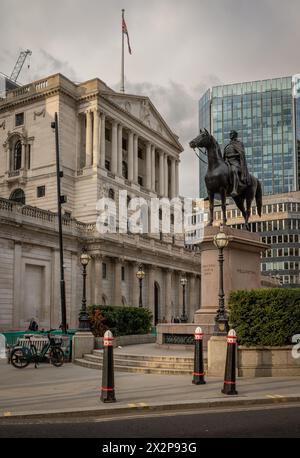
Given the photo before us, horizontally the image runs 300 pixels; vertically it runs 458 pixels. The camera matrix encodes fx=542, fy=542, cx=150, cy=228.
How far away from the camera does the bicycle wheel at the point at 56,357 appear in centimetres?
2067

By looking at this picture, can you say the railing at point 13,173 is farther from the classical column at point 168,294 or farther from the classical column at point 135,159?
the classical column at point 168,294

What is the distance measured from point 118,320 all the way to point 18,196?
136ft

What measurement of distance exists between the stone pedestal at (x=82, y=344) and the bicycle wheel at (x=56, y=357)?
1.61 meters

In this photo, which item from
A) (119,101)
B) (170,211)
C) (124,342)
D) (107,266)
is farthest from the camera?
(170,211)

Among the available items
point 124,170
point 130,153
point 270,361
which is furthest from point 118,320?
point 130,153

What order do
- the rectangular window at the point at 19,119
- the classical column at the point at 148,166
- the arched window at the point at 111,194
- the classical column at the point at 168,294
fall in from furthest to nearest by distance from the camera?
the classical column at the point at 148,166 → the rectangular window at the point at 19,119 → the arched window at the point at 111,194 → the classical column at the point at 168,294

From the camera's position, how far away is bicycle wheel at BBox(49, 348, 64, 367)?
67.8 ft

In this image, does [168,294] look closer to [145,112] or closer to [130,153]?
[130,153]

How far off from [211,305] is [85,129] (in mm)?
49997

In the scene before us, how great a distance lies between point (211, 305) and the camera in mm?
20641

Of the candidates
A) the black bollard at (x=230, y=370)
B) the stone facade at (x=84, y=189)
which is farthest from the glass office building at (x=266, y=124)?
the black bollard at (x=230, y=370)

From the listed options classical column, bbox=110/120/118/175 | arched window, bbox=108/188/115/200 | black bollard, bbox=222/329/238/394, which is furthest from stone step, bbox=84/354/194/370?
classical column, bbox=110/120/118/175
